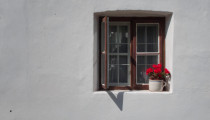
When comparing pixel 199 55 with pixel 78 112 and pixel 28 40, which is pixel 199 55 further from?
pixel 28 40

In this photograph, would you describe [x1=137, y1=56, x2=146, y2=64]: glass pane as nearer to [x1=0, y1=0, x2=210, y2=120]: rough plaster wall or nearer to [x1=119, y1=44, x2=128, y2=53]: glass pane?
[x1=119, y1=44, x2=128, y2=53]: glass pane

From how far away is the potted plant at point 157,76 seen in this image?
4.12 metres

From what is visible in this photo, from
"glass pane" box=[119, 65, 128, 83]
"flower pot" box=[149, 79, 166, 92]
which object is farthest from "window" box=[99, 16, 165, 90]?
"flower pot" box=[149, 79, 166, 92]

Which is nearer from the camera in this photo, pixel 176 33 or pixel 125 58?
pixel 176 33

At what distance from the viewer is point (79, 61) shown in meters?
4.02

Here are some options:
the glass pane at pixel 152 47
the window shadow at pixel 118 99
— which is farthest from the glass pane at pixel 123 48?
the window shadow at pixel 118 99

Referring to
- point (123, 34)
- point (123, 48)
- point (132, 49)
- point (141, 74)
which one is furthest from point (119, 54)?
point (141, 74)

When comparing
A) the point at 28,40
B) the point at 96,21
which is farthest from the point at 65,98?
the point at 96,21

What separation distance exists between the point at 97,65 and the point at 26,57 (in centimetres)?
125

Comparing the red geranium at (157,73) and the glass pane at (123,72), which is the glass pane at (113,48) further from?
the red geranium at (157,73)

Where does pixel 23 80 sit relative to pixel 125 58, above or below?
below

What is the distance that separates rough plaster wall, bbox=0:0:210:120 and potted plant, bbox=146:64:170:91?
0.63 feet

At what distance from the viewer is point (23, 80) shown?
4.05 meters

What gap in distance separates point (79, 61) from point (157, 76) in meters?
1.42
